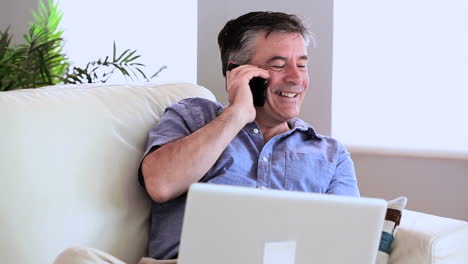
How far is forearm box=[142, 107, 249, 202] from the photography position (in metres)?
1.97

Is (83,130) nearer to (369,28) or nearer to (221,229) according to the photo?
(221,229)

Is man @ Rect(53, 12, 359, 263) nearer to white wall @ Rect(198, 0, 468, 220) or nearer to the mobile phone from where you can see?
the mobile phone

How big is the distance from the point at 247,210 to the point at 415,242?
2.55 ft

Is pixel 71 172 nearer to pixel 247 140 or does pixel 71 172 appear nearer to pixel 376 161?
pixel 247 140

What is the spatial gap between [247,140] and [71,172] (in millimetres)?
604

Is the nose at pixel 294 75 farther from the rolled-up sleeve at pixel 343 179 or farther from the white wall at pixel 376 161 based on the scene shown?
the white wall at pixel 376 161

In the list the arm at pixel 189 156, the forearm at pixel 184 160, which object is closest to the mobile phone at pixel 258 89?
the arm at pixel 189 156

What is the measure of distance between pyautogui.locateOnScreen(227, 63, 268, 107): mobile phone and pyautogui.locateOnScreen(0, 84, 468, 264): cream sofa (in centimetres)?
34

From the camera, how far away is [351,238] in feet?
4.27

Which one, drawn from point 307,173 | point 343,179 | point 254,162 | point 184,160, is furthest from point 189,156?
point 343,179

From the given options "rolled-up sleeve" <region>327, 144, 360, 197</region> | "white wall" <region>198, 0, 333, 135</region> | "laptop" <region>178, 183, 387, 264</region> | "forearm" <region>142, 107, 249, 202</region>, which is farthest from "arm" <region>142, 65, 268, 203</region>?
"white wall" <region>198, 0, 333, 135</region>

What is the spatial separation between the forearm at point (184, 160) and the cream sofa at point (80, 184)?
0.29 feet

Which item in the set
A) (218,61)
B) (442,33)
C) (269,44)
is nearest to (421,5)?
(442,33)

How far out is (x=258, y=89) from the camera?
2.31 meters
